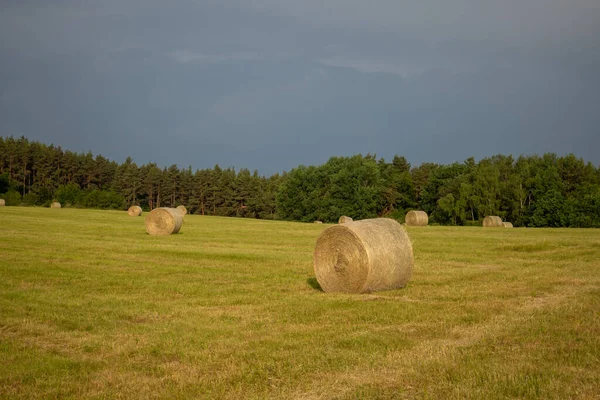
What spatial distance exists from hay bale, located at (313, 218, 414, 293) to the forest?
56.9 m

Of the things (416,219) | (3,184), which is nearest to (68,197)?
(3,184)

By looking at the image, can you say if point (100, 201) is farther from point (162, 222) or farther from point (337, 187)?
point (162, 222)

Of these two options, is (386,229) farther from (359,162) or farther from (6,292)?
(359,162)

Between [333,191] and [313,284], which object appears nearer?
[313,284]

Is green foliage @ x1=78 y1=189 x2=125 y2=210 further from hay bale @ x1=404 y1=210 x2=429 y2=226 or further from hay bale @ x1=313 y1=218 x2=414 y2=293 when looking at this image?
hay bale @ x1=313 y1=218 x2=414 y2=293

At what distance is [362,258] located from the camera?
14.6m

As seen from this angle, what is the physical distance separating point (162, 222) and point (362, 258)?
2302 centimetres

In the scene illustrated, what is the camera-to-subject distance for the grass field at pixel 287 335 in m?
6.91

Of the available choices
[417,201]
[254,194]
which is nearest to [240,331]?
[417,201]

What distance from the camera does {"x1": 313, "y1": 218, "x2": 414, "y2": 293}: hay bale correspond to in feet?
48.0

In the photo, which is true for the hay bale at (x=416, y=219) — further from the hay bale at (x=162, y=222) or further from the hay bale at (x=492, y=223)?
the hay bale at (x=162, y=222)

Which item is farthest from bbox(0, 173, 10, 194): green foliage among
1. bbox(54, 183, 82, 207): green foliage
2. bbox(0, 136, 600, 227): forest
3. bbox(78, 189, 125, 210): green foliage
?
bbox(78, 189, 125, 210): green foliage

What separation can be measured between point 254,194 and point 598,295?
105787mm

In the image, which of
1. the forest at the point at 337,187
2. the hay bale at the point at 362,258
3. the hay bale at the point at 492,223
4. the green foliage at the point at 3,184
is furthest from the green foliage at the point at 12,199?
the hay bale at the point at 362,258
